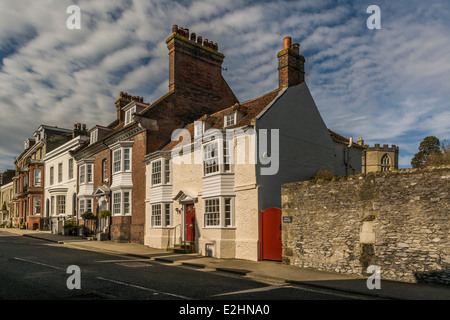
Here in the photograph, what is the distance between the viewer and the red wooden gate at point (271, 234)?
15.8m

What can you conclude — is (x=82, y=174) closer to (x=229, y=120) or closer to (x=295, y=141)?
(x=229, y=120)

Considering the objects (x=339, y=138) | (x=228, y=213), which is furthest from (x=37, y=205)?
(x=339, y=138)

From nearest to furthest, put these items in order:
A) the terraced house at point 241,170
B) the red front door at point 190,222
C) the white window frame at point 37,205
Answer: the terraced house at point 241,170 < the red front door at point 190,222 < the white window frame at point 37,205

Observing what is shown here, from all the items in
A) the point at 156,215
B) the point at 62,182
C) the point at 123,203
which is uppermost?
the point at 62,182

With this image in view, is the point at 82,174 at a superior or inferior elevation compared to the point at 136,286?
superior

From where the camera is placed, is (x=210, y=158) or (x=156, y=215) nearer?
(x=210, y=158)

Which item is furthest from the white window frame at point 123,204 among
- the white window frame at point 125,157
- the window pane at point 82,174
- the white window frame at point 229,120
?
the white window frame at point 229,120

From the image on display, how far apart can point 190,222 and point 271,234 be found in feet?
20.7

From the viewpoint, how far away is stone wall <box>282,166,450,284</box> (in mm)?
10750

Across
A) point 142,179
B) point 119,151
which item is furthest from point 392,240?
point 119,151

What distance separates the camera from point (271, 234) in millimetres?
16016

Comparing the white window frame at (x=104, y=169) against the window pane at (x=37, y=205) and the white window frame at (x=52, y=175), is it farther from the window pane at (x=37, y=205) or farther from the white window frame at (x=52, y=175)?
the window pane at (x=37, y=205)

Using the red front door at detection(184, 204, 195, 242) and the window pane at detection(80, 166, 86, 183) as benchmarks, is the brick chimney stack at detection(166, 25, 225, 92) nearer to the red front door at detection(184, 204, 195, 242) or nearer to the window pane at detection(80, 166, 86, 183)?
the red front door at detection(184, 204, 195, 242)
